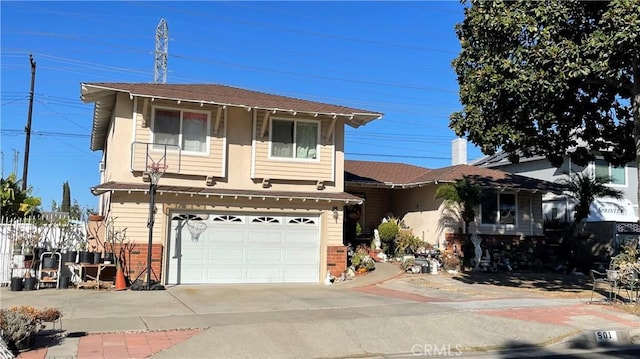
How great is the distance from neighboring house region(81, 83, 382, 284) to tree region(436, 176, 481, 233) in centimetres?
419

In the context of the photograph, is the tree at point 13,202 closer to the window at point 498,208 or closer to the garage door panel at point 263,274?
the garage door panel at point 263,274

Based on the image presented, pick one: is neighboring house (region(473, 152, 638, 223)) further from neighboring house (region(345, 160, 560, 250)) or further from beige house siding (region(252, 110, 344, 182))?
beige house siding (region(252, 110, 344, 182))

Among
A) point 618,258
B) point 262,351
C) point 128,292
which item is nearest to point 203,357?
point 262,351

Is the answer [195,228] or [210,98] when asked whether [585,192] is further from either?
[195,228]

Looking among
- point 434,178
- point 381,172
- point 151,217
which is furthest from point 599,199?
point 151,217

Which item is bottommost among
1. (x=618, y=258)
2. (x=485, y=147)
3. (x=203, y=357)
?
(x=203, y=357)

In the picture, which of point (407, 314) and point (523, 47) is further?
point (523, 47)

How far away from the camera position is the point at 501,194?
22078mm

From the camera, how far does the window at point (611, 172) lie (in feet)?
87.7

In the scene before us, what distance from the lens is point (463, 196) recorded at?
65.5ft

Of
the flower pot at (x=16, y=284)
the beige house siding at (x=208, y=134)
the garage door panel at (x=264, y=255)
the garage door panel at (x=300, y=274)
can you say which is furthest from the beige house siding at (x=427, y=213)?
the flower pot at (x=16, y=284)

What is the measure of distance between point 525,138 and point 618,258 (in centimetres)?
372

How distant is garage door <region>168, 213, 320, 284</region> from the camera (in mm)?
16406

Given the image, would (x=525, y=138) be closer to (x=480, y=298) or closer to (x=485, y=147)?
(x=485, y=147)
